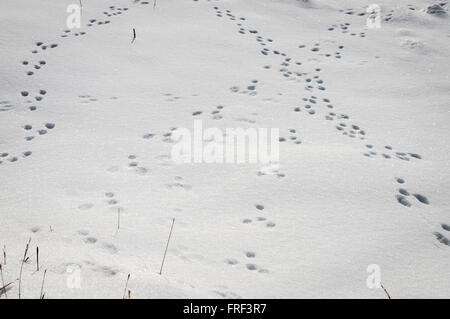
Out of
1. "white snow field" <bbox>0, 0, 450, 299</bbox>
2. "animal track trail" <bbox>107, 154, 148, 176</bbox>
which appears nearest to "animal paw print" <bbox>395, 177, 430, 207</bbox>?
"white snow field" <bbox>0, 0, 450, 299</bbox>

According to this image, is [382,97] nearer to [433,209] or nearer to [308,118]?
[308,118]

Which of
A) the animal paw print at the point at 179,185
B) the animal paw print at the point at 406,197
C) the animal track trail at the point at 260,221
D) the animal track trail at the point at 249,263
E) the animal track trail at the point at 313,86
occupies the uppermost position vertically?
the animal track trail at the point at 313,86

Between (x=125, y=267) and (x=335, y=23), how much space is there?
7.35m

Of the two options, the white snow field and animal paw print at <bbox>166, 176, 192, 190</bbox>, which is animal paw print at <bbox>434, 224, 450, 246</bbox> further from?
animal paw print at <bbox>166, 176, 192, 190</bbox>

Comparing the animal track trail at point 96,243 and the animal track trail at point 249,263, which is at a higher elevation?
the animal track trail at point 96,243

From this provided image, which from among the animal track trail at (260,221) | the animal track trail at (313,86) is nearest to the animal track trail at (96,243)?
the animal track trail at (260,221)

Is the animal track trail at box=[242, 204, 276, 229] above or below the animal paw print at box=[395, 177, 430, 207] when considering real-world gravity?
below

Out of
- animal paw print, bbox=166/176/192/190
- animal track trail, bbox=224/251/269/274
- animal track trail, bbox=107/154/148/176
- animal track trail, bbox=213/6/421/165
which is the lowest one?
animal track trail, bbox=224/251/269/274

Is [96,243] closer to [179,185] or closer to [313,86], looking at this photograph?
[179,185]

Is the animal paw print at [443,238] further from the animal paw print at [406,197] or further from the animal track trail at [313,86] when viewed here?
the animal track trail at [313,86]

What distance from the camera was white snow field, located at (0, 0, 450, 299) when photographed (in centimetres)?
244

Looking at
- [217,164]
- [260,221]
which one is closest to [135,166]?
[217,164]

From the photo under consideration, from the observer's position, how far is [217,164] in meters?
3.67

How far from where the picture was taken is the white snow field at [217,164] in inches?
96.0
